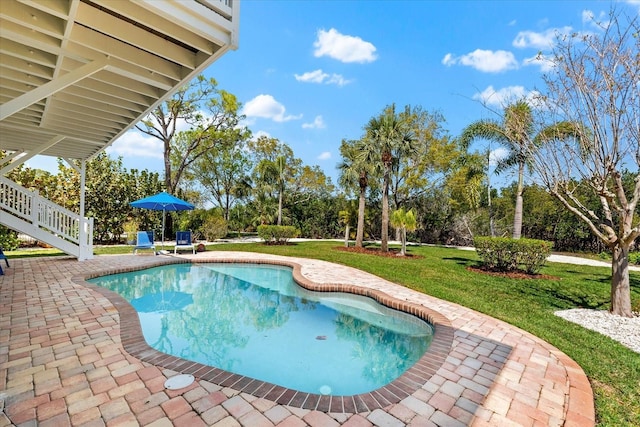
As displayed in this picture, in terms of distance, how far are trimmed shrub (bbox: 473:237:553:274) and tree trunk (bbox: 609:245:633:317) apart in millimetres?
3942

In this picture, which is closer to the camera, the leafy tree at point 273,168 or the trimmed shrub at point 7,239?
the trimmed shrub at point 7,239

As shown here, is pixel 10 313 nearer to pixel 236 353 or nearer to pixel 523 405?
pixel 236 353

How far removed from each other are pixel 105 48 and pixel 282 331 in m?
5.09

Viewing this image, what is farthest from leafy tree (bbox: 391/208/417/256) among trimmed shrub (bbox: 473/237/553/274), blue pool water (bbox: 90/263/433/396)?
blue pool water (bbox: 90/263/433/396)

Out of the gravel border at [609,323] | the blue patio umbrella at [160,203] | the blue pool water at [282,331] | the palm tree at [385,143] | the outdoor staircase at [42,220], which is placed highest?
the palm tree at [385,143]

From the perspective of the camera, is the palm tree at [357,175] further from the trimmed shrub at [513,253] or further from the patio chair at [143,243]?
the patio chair at [143,243]

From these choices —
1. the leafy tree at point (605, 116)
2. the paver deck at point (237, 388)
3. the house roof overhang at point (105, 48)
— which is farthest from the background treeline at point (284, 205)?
the paver deck at point (237, 388)

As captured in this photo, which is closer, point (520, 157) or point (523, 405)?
point (523, 405)

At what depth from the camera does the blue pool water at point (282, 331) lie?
3840mm

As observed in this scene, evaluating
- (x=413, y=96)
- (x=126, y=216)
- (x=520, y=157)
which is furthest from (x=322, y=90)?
(x=126, y=216)

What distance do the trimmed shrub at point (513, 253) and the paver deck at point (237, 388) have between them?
571cm

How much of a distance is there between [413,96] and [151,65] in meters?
21.3

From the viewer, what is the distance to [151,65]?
4477 millimetres

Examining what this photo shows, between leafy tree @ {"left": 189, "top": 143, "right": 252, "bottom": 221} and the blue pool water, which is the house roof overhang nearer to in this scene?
the blue pool water
